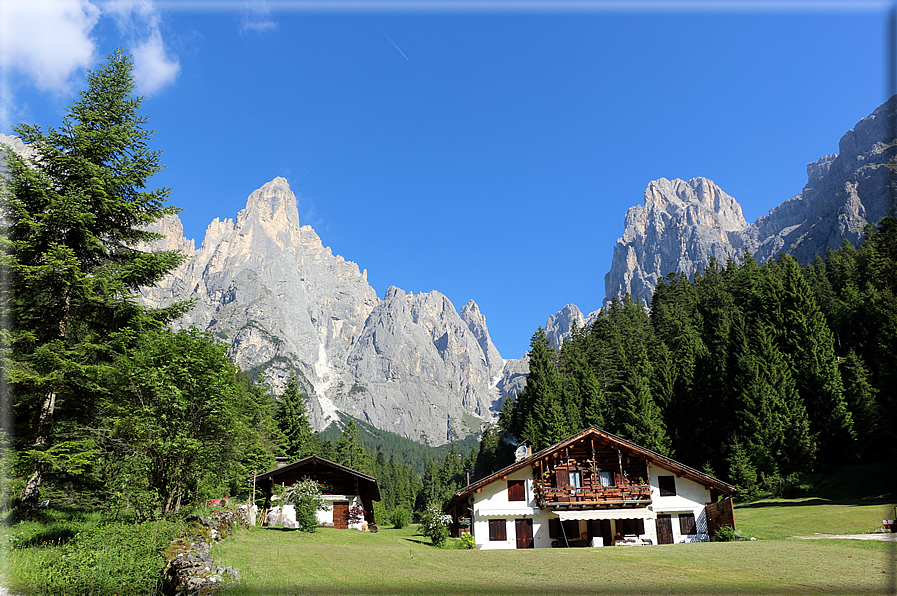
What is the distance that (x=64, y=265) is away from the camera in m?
19.5

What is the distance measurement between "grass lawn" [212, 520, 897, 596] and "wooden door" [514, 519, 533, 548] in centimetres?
1468

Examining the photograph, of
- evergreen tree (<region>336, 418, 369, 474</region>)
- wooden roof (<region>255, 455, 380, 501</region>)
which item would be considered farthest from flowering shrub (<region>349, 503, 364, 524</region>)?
evergreen tree (<region>336, 418, 369, 474</region>)

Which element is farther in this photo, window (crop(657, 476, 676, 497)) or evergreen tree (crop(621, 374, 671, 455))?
evergreen tree (crop(621, 374, 671, 455))

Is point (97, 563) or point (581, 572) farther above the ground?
point (97, 563)

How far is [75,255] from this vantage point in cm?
2077

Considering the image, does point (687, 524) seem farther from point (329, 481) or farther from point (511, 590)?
point (511, 590)

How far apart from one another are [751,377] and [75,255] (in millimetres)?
50166

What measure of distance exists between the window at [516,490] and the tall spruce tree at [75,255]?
23.3 meters

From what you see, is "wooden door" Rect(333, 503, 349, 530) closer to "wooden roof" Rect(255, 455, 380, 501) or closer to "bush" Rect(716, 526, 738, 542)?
"wooden roof" Rect(255, 455, 380, 501)

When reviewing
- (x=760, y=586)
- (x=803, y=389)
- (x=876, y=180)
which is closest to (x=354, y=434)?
(x=803, y=389)

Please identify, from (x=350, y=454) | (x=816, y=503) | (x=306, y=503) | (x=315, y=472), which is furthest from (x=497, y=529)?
(x=350, y=454)

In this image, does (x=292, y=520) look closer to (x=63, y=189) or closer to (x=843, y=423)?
(x=63, y=189)

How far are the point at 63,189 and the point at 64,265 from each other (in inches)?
161

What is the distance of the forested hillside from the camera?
41.8 metres
